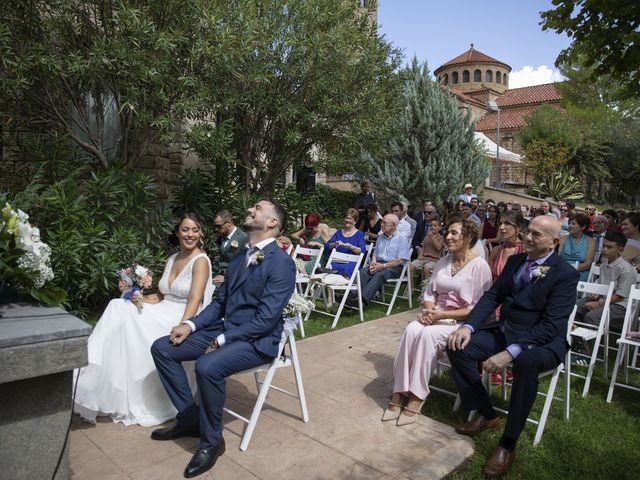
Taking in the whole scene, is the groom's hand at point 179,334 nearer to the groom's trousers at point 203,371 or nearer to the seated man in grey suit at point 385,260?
the groom's trousers at point 203,371

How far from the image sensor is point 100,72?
21.6 feet

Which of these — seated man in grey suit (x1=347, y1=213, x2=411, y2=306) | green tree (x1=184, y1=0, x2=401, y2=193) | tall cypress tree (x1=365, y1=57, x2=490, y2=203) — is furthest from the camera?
tall cypress tree (x1=365, y1=57, x2=490, y2=203)

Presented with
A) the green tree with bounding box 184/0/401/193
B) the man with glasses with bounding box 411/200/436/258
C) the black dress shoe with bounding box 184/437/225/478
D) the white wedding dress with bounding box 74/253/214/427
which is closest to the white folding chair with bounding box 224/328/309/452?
the black dress shoe with bounding box 184/437/225/478

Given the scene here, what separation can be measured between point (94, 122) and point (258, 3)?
11.8ft

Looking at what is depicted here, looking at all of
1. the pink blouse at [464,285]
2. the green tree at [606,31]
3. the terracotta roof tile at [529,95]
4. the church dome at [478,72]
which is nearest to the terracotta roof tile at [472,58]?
the church dome at [478,72]

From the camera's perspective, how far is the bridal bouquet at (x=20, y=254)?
2656 mm

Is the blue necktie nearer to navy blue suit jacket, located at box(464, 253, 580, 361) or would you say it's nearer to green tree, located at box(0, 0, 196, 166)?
Answer: navy blue suit jacket, located at box(464, 253, 580, 361)

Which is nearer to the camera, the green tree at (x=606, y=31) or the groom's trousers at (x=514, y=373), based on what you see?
the groom's trousers at (x=514, y=373)

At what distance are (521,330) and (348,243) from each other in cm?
430

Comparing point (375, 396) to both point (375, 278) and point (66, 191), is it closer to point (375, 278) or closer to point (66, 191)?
point (375, 278)

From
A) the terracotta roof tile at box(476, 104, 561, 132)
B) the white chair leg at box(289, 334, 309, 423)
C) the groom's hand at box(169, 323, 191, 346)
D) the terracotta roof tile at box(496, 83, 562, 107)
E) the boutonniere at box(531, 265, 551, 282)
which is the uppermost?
the terracotta roof tile at box(496, 83, 562, 107)

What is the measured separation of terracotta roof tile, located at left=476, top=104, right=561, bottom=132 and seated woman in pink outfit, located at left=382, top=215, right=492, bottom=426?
168 feet

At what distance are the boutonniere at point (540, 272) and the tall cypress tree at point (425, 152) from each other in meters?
13.5

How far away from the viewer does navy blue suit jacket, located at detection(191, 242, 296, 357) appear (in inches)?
143
